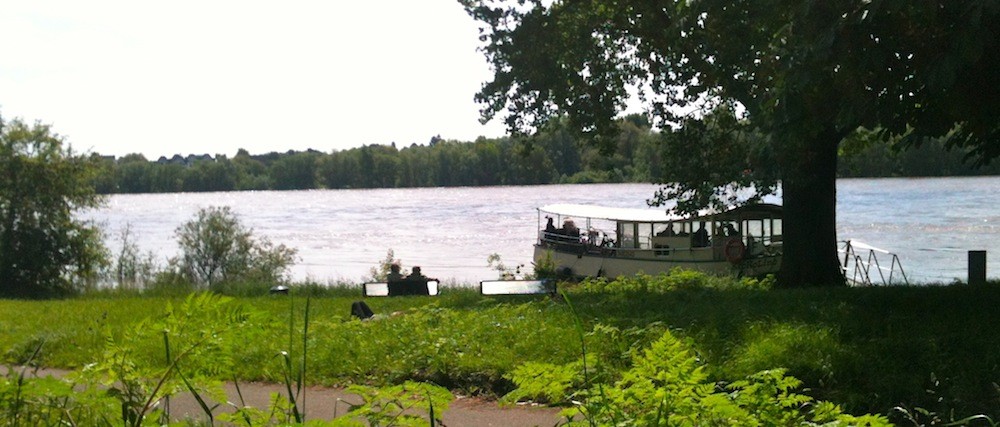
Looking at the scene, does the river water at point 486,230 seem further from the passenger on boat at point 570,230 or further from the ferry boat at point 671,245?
the ferry boat at point 671,245

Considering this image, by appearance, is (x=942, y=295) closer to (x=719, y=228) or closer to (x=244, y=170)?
(x=719, y=228)

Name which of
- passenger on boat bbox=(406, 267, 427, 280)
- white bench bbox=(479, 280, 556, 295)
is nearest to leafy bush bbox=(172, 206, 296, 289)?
passenger on boat bbox=(406, 267, 427, 280)

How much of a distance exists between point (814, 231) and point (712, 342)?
9614mm

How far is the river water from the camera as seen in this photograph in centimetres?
3953

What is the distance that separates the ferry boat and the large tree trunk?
23.5 ft

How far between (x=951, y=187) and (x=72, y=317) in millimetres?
80056

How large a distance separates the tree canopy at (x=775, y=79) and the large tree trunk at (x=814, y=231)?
0.02 m

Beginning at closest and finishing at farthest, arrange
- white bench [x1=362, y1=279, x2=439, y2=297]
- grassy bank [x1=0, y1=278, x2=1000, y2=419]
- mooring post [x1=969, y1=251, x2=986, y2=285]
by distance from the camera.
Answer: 1. grassy bank [x1=0, y1=278, x2=1000, y2=419]
2. mooring post [x1=969, y1=251, x2=986, y2=285]
3. white bench [x1=362, y1=279, x2=439, y2=297]

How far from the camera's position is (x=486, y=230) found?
206 feet

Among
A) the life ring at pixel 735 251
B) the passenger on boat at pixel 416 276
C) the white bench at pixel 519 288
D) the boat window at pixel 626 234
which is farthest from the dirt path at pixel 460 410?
the boat window at pixel 626 234

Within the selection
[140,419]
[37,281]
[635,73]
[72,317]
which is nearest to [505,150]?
[37,281]

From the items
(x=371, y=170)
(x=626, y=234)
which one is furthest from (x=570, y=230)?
(x=371, y=170)

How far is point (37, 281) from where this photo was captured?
31562 millimetres

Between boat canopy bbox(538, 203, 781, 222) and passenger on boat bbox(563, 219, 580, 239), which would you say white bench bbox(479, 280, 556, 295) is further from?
passenger on boat bbox(563, 219, 580, 239)
